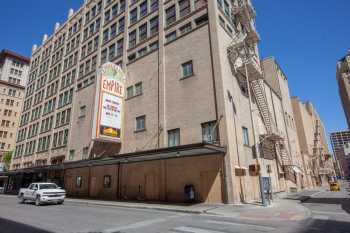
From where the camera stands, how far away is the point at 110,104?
25.1 meters

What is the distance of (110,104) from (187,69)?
9546 mm

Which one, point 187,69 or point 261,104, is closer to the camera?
point 187,69

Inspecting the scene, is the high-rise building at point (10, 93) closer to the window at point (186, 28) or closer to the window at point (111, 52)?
the window at point (111, 52)

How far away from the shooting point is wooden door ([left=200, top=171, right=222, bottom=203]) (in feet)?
56.3

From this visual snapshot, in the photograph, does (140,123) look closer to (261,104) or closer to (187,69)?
(187,69)

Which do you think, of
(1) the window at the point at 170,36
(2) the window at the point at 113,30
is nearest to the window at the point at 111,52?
(2) the window at the point at 113,30

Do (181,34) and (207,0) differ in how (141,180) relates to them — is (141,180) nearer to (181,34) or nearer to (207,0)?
(181,34)

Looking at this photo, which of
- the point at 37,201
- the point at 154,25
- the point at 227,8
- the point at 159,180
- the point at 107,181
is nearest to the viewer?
the point at 37,201

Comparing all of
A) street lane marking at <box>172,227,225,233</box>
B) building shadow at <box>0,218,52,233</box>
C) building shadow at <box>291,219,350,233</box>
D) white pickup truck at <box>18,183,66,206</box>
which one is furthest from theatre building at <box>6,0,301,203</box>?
building shadow at <box>0,218,52,233</box>

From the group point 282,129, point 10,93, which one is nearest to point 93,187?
point 282,129

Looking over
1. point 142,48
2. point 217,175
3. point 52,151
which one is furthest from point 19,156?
point 217,175

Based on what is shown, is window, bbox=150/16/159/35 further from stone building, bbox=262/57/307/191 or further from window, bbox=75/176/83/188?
window, bbox=75/176/83/188

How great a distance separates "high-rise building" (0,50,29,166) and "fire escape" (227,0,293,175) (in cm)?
7074

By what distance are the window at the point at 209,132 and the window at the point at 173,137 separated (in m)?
2.84
